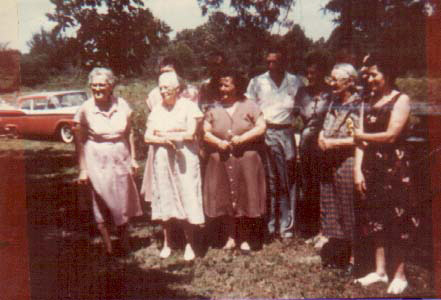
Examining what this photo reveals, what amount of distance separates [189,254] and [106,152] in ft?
3.40

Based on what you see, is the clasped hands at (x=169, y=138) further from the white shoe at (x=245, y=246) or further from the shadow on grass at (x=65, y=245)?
the white shoe at (x=245, y=246)

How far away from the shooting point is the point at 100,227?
4047 millimetres

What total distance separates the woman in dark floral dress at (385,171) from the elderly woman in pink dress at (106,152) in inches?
67.9

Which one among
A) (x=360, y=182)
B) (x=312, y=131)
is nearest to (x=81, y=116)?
(x=312, y=131)

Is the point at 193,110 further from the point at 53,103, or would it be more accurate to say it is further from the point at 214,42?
the point at 53,103

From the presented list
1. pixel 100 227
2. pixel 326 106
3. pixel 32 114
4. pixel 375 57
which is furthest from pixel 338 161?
pixel 32 114

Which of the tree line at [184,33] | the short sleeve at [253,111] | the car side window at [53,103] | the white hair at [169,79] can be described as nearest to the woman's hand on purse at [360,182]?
the tree line at [184,33]

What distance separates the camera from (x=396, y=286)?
3666 millimetres

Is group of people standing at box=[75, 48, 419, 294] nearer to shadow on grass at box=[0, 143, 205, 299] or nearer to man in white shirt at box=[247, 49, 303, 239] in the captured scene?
man in white shirt at box=[247, 49, 303, 239]

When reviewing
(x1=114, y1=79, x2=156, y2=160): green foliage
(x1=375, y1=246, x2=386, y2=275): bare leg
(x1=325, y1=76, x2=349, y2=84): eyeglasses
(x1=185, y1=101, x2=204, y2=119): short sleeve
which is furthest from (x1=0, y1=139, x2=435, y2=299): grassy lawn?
(x1=325, y1=76, x2=349, y2=84): eyeglasses

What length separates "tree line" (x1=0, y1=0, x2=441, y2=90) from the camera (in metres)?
3.86

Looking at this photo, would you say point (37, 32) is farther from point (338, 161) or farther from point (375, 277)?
point (375, 277)

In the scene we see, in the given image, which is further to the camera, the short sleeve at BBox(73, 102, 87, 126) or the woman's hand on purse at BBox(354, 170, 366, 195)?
the short sleeve at BBox(73, 102, 87, 126)

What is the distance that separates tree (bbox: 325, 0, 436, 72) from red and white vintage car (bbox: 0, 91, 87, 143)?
2.03 m
